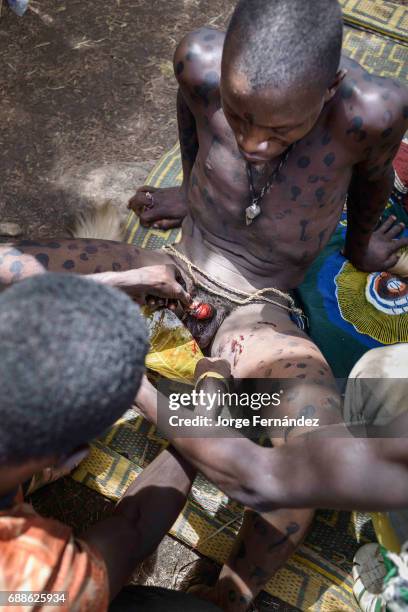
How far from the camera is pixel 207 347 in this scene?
98.0 inches

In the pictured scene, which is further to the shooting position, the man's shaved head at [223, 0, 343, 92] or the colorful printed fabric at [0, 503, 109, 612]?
the man's shaved head at [223, 0, 343, 92]

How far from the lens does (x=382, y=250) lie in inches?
110

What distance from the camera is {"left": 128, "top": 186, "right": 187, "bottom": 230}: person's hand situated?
114 inches

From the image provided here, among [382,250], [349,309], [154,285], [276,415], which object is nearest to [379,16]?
[382,250]

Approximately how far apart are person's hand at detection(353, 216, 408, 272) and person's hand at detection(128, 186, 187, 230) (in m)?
0.86

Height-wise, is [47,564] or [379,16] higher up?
[379,16]

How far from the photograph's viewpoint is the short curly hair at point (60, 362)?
1080 millimetres

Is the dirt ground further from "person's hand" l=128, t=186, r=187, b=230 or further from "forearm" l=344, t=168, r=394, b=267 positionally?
"forearm" l=344, t=168, r=394, b=267

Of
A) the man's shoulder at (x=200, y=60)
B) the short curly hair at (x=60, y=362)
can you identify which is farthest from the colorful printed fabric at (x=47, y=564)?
the man's shoulder at (x=200, y=60)

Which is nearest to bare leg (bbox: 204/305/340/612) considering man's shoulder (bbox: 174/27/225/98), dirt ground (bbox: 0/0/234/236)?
man's shoulder (bbox: 174/27/225/98)

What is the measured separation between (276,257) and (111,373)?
1.33 meters

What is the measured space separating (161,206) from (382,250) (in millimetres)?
1046

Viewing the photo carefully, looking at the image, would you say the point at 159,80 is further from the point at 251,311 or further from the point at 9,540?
the point at 9,540

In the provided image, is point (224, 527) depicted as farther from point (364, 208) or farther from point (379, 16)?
point (379, 16)
